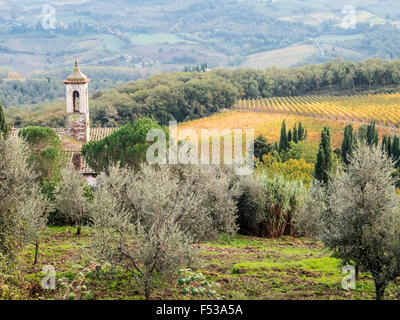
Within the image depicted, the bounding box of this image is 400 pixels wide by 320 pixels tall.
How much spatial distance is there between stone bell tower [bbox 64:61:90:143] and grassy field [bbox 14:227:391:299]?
17453 mm

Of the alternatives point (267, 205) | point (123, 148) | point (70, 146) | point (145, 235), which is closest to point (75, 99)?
point (70, 146)

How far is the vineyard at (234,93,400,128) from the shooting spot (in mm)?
61847

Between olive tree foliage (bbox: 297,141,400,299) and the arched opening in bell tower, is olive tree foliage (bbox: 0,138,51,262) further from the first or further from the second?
the arched opening in bell tower

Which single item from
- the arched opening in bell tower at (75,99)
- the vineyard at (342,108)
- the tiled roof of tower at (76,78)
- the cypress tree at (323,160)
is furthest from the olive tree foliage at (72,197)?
the vineyard at (342,108)

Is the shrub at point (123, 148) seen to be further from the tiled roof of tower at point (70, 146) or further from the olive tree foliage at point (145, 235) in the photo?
the olive tree foliage at point (145, 235)

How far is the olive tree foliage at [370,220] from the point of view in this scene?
10904mm

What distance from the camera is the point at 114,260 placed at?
11078mm

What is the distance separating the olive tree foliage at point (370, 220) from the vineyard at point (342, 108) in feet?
163

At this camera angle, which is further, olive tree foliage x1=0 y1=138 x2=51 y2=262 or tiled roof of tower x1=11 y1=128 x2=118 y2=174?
tiled roof of tower x1=11 y1=128 x2=118 y2=174

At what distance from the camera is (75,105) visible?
35.5 m

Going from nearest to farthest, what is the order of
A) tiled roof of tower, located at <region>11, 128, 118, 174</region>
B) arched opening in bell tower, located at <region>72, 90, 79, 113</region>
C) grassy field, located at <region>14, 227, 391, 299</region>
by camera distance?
grassy field, located at <region>14, 227, 391, 299</region> → tiled roof of tower, located at <region>11, 128, 118, 174</region> → arched opening in bell tower, located at <region>72, 90, 79, 113</region>

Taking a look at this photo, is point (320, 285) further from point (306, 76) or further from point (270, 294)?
point (306, 76)

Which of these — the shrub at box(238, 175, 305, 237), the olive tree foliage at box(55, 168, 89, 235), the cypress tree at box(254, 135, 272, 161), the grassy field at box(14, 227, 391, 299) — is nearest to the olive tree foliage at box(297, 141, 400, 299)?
the grassy field at box(14, 227, 391, 299)

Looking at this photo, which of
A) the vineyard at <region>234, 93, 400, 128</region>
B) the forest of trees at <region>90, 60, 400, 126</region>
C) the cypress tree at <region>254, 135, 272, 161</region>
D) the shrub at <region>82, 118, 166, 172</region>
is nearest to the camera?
the shrub at <region>82, 118, 166, 172</region>
